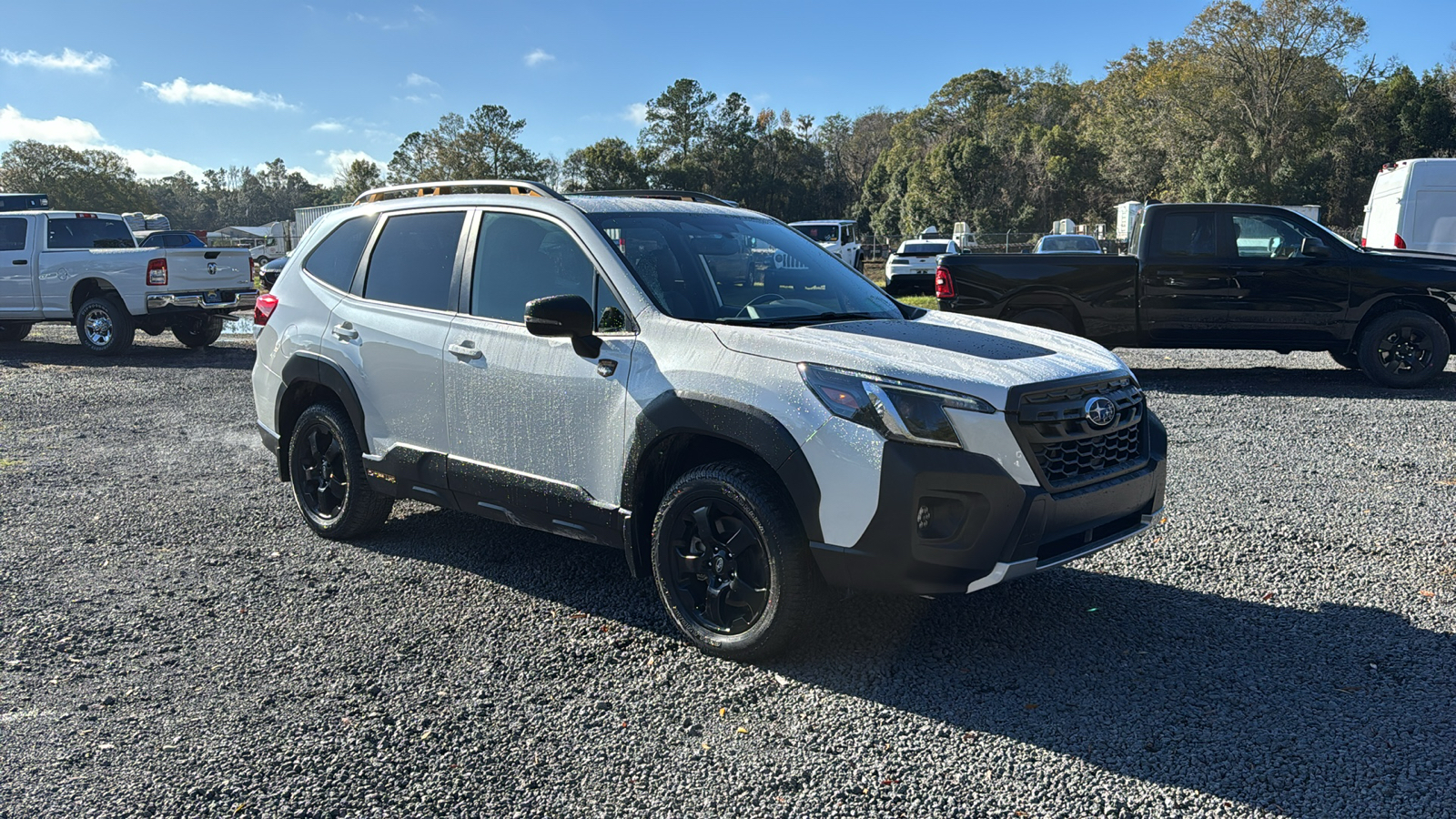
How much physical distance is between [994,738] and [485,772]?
164cm

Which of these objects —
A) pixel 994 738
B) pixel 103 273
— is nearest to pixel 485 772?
pixel 994 738

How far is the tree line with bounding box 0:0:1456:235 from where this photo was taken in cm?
4781

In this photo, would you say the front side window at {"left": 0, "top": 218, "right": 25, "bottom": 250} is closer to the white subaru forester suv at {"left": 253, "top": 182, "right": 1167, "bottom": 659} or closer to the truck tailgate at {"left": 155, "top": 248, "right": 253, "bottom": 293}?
the truck tailgate at {"left": 155, "top": 248, "right": 253, "bottom": 293}

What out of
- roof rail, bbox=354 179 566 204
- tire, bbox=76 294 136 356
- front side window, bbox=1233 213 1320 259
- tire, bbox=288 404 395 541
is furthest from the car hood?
tire, bbox=76 294 136 356

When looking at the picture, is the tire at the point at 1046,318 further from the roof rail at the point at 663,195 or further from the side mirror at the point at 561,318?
the side mirror at the point at 561,318

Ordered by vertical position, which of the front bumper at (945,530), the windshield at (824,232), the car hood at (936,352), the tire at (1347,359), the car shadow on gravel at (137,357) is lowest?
the car shadow on gravel at (137,357)

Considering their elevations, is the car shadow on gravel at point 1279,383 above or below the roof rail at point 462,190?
below

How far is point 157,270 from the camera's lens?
46.6ft

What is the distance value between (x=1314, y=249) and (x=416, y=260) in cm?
909

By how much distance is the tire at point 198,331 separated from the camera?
1529 cm

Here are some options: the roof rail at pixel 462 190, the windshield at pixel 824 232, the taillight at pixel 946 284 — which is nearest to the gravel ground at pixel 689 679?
the roof rail at pixel 462 190

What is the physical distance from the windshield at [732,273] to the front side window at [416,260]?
0.88 m

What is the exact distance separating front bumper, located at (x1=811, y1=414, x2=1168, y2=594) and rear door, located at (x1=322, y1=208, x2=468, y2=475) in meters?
2.17

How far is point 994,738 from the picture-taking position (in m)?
3.34
